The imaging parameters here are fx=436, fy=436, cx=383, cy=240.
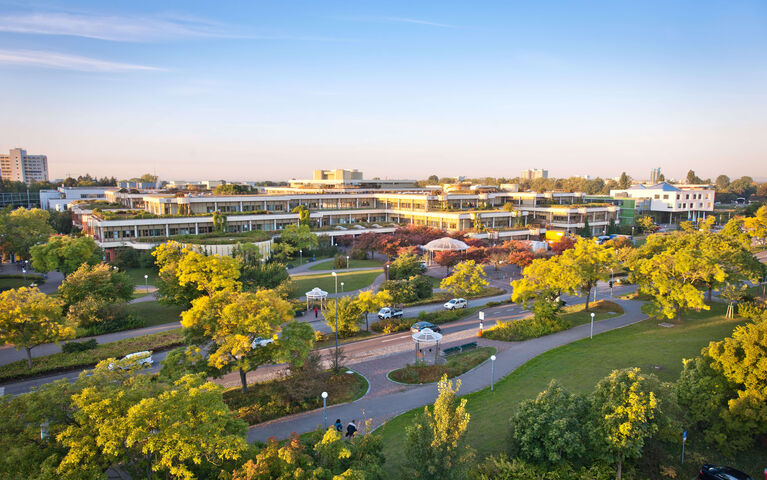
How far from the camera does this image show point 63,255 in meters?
40.4

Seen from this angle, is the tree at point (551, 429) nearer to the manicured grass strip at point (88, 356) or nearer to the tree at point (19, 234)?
the manicured grass strip at point (88, 356)

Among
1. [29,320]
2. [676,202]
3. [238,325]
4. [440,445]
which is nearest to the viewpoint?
[440,445]

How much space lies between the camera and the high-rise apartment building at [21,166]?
172 m

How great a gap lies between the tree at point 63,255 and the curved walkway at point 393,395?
31.7m

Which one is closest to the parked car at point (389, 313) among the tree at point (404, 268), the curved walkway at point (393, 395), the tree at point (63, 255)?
the tree at point (404, 268)

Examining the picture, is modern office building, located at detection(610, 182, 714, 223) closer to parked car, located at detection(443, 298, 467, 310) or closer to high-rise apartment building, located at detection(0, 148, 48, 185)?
parked car, located at detection(443, 298, 467, 310)

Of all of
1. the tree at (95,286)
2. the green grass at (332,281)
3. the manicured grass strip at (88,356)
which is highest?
the tree at (95,286)

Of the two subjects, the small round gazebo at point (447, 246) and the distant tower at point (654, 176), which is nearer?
the small round gazebo at point (447, 246)

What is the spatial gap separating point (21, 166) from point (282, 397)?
689ft

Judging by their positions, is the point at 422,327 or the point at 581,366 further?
the point at 422,327

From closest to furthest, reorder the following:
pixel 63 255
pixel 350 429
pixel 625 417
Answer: pixel 625 417 → pixel 350 429 → pixel 63 255

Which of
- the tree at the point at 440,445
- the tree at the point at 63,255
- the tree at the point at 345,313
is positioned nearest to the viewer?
the tree at the point at 440,445

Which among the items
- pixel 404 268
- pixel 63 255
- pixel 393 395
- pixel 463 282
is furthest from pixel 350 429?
pixel 63 255

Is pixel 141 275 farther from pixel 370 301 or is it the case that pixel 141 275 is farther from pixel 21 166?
pixel 21 166
